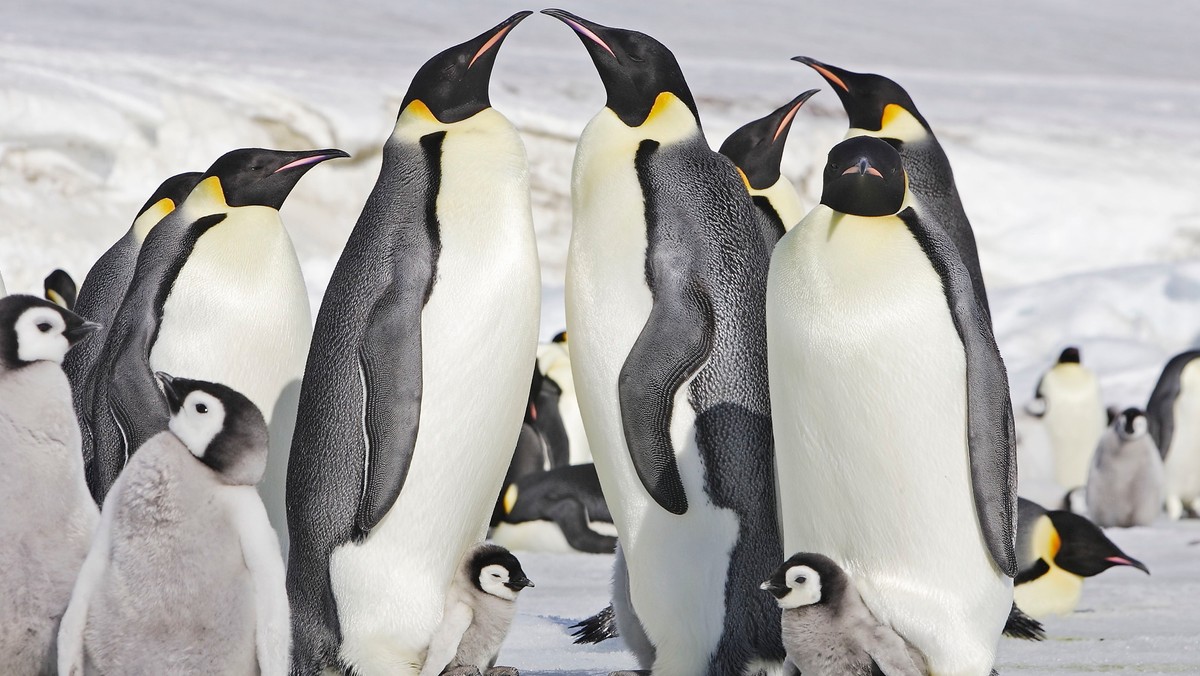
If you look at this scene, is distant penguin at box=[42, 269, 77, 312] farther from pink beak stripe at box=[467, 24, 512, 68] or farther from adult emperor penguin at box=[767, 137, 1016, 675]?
adult emperor penguin at box=[767, 137, 1016, 675]

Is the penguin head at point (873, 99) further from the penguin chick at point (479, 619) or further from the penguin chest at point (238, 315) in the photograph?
the penguin chick at point (479, 619)

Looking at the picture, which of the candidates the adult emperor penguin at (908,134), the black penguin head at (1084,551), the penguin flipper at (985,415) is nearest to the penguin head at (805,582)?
the penguin flipper at (985,415)

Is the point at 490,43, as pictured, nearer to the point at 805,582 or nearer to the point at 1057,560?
the point at 805,582

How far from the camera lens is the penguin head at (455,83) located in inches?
139

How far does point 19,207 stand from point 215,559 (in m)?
11.9

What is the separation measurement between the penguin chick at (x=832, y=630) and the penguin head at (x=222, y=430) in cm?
95

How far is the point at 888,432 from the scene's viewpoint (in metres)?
2.97

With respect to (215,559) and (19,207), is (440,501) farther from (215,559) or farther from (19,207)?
(19,207)

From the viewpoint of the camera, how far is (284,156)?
3941 mm

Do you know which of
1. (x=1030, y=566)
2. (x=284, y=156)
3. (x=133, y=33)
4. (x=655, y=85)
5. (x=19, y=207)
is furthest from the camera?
(x=133, y=33)

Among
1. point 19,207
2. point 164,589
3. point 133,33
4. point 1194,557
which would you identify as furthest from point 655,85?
point 133,33

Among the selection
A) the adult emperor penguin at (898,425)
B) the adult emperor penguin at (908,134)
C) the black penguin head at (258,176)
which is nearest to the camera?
the adult emperor penguin at (898,425)

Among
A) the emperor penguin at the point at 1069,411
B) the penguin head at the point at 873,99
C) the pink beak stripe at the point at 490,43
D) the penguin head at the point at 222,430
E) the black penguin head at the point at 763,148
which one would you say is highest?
the pink beak stripe at the point at 490,43

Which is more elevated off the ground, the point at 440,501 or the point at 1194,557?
the point at 440,501
